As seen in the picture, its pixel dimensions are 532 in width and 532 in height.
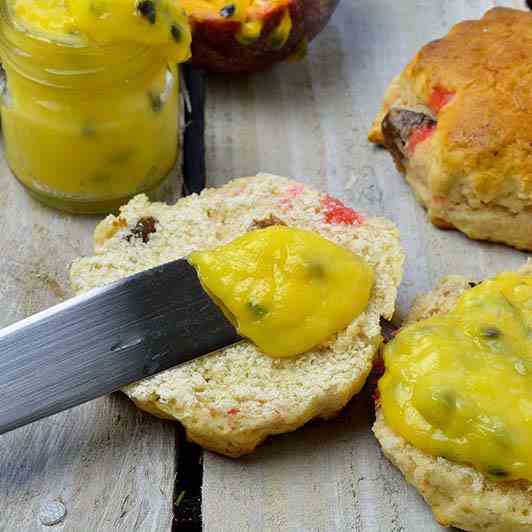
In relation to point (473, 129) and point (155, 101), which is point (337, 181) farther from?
point (155, 101)

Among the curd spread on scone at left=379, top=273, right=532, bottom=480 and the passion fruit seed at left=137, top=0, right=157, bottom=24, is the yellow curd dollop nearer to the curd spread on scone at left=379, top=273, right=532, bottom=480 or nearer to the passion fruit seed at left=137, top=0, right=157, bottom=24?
the passion fruit seed at left=137, top=0, right=157, bottom=24

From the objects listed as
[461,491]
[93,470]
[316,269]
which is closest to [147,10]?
[316,269]

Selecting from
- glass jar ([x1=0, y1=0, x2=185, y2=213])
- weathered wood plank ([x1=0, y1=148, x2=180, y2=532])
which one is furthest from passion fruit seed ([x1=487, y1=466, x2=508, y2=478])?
glass jar ([x1=0, y1=0, x2=185, y2=213])

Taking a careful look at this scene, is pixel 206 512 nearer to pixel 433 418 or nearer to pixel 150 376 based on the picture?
pixel 150 376

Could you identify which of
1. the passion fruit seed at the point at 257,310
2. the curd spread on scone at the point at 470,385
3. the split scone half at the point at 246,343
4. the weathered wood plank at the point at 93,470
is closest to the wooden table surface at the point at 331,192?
the weathered wood plank at the point at 93,470

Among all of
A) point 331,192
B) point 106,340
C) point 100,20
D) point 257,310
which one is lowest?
point 331,192

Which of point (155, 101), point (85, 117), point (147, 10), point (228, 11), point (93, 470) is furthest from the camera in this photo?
point (228, 11)

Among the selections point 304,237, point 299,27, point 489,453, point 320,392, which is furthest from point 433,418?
point 299,27
